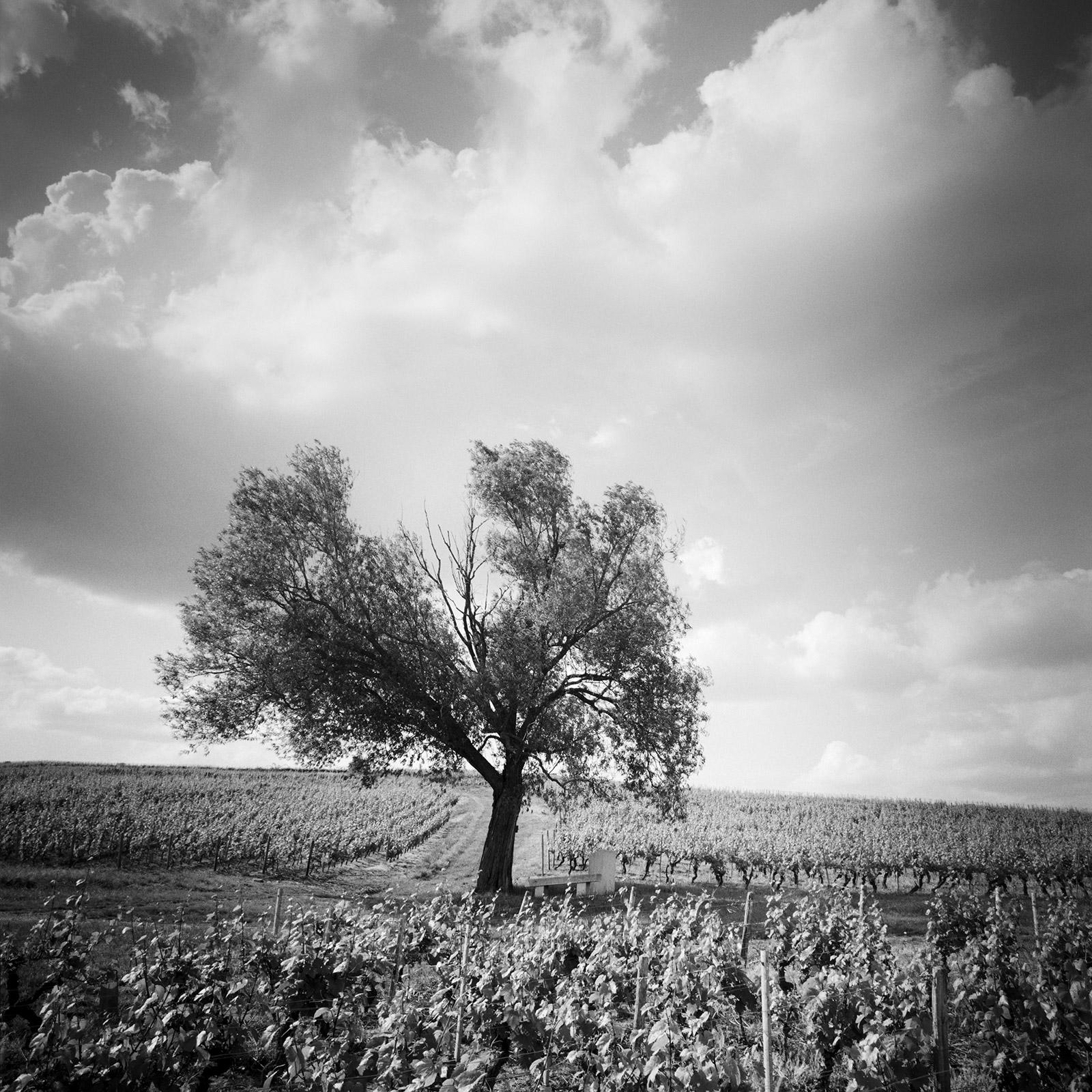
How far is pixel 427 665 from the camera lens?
69.0 feet

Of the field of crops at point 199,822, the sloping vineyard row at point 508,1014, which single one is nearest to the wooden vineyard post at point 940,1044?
the sloping vineyard row at point 508,1014

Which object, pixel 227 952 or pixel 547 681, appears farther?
pixel 547 681

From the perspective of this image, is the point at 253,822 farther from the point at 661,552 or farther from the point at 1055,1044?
the point at 1055,1044

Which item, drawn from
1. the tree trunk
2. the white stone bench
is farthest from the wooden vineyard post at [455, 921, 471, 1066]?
the white stone bench

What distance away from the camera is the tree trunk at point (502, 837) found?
21.5m

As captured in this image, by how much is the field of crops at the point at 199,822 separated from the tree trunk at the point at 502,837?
5.90 m

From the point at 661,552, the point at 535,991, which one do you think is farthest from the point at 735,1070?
the point at 661,552

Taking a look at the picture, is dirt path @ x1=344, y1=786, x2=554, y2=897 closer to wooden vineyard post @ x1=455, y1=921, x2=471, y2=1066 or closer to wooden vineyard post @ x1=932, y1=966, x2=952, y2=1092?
wooden vineyard post @ x1=455, y1=921, x2=471, y2=1066

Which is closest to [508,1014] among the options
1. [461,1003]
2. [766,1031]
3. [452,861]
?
[461,1003]

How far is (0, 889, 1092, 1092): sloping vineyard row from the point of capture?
5574 millimetres

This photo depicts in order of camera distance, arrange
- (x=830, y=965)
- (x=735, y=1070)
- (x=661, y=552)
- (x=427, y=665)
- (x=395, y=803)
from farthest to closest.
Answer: (x=395, y=803) → (x=661, y=552) → (x=427, y=665) → (x=830, y=965) → (x=735, y=1070)

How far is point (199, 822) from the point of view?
2942cm

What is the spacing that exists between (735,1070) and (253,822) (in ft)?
98.7

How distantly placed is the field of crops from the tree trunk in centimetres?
590
